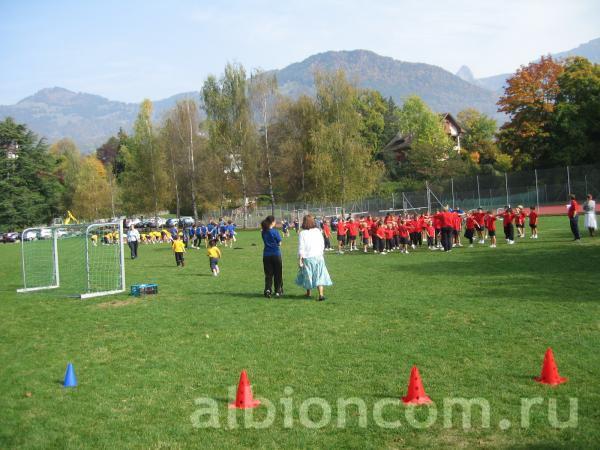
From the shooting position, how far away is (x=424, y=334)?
30.3 feet

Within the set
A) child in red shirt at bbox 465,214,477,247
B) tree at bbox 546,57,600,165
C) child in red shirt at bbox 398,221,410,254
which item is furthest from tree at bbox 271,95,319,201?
child in red shirt at bbox 465,214,477,247

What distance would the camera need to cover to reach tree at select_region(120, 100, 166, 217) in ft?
222

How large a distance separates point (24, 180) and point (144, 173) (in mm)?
19810

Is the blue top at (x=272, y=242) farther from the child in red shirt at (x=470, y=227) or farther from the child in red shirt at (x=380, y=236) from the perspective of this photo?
the child in red shirt at (x=470, y=227)

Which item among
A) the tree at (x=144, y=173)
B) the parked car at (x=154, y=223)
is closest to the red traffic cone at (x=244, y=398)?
the parked car at (x=154, y=223)

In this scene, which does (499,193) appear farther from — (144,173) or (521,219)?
(144,173)

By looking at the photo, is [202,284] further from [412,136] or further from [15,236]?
[412,136]

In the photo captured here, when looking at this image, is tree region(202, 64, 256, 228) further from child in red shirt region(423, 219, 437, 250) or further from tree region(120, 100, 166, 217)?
child in red shirt region(423, 219, 437, 250)

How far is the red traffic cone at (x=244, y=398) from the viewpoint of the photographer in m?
6.39

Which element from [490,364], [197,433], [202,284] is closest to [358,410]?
[197,433]

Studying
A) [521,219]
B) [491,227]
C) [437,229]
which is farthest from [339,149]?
[491,227]

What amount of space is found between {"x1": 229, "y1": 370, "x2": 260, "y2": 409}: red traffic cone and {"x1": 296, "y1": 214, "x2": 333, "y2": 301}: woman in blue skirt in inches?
249

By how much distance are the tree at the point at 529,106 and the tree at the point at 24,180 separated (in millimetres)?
59120

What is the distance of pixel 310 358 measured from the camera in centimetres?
820
